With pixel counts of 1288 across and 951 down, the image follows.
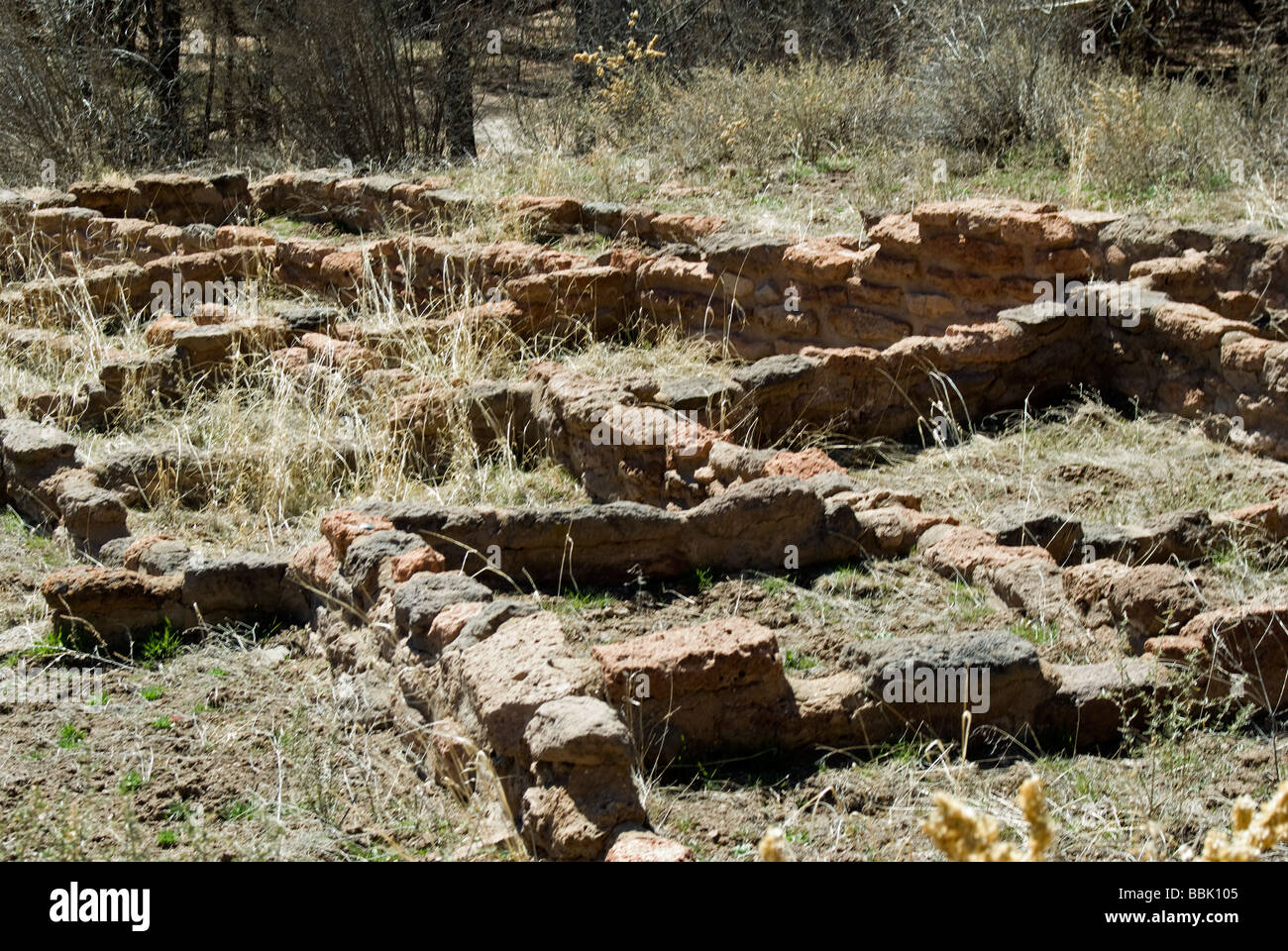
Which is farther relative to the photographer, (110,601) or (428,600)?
(110,601)

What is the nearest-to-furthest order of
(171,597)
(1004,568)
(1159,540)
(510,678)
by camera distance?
(510,678)
(1004,568)
(1159,540)
(171,597)

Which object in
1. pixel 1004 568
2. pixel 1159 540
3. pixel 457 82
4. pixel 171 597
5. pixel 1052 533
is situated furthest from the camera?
pixel 457 82

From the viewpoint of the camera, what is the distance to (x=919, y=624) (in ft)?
15.4

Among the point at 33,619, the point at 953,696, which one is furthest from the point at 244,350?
the point at 953,696

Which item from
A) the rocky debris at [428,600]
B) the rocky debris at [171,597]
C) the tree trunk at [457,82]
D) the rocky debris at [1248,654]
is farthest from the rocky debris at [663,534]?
the tree trunk at [457,82]

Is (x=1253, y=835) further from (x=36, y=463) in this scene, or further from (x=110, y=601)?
(x=36, y=463)

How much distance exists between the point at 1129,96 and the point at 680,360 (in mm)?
3325

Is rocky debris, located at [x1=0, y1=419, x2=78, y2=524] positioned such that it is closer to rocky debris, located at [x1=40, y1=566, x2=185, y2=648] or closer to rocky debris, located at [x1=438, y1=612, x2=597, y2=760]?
rocky debris, located at [x1=40, y1=566, x2=185, y2=648]

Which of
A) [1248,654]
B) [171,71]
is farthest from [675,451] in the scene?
[171,71]

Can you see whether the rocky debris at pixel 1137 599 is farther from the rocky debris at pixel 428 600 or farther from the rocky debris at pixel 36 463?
the rocky debris at pixel 36 463

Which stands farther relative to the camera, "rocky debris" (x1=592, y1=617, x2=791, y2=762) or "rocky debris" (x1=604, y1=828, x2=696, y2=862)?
"rocky debris" (x1=592, y1=617, x2=791, y2=762)

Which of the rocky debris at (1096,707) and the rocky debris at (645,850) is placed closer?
the rocky debris at (645,850)

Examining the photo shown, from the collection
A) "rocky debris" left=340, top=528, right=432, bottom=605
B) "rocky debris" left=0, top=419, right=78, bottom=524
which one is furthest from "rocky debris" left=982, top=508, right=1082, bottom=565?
"rocky debris" left=0, top=419, right=78, bottom=524

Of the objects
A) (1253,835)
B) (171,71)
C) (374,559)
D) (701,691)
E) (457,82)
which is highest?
(171,71)
